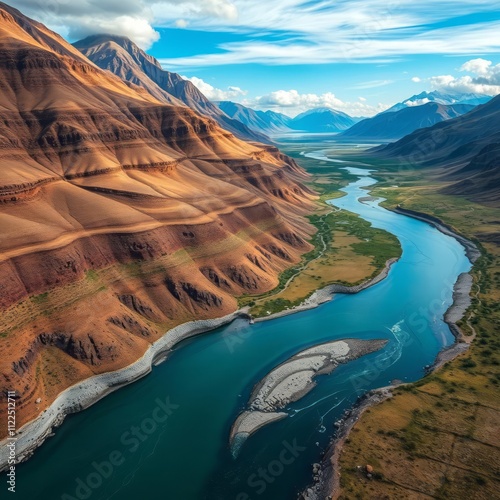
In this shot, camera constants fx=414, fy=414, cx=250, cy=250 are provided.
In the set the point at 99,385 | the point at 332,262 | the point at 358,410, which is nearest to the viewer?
the point at 358,410

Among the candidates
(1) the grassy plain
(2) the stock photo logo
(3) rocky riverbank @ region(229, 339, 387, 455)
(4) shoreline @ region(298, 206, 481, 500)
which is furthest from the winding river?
(1) the grassy plain

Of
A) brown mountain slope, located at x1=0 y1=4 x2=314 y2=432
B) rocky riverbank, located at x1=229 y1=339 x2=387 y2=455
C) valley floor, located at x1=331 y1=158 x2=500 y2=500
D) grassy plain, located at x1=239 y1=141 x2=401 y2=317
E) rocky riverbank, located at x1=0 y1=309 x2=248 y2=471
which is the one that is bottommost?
valley floor, located at x1=331 y1=158 x2=500 y2=500

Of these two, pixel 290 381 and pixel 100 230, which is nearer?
pixel 290 381

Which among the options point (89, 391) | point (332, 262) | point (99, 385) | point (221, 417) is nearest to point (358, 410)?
point (221, 417)

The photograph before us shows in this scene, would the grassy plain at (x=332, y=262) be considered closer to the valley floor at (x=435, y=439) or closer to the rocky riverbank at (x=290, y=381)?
the rocky riverbank at (x=290, y=381)

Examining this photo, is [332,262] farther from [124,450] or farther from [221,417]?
[124,450]

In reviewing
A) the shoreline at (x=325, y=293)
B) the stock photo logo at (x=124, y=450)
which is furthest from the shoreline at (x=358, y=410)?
the stock photo logo at (x=124, y=450)

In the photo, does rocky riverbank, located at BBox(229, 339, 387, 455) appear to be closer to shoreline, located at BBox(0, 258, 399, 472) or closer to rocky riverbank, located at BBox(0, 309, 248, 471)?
shoreline, located at BBox(0, 258, 399, 472)
